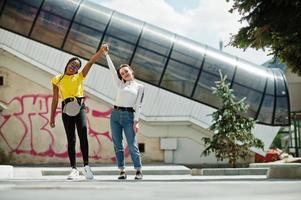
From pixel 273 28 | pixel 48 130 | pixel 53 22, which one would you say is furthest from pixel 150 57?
pixel 273 28

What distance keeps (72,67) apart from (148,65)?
10475 millimetres

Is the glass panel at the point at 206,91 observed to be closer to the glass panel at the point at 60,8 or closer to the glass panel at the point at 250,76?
the glass panel at the point at 250,76

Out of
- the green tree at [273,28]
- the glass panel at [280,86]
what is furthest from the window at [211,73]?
the green tree at [273,28]

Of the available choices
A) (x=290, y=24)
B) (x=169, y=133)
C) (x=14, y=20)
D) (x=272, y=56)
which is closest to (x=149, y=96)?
→ (x=169, y=133)

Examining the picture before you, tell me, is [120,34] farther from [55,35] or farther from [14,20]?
[14,20]

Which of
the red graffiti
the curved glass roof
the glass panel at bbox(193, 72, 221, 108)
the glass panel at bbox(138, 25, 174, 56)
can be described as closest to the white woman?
the red graffiti

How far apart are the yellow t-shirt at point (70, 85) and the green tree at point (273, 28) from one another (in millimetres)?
3051

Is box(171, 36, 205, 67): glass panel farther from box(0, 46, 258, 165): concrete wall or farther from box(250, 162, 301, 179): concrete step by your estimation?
box(250, 162, 301, 179): concrete step

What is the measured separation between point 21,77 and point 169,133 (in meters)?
5.00

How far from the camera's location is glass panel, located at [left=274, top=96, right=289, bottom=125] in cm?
1717

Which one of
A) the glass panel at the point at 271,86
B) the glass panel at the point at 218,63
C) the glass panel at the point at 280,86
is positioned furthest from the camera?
the glass panel at the point at 280,86

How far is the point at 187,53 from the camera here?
17.0 m

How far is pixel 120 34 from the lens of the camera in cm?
1686

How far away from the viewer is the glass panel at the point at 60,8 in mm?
16922
